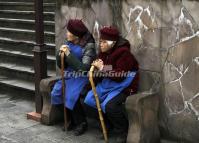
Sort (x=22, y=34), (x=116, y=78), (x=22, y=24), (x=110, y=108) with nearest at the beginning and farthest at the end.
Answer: (x=110, y=108) < (x=116, y=78) < (x=22, y=34) < (x=22, y=24)

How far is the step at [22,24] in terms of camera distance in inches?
329

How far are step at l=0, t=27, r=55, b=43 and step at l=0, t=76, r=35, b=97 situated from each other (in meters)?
1.05

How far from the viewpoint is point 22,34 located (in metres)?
8.53

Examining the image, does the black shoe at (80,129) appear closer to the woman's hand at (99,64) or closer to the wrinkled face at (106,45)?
the woman's hand at (99,64)

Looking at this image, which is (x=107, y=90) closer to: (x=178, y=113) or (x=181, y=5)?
(x=178, y=113)

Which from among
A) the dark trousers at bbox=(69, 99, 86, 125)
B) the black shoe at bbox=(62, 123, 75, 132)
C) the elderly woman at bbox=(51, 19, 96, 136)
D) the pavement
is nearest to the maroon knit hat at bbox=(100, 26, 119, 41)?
the elderly woman at bbox=(51, 19, 96, 136)

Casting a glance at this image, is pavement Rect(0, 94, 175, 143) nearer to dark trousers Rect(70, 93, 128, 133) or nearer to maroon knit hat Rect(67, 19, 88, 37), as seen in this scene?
dark trousers Rect(70, 93, 128, 133)

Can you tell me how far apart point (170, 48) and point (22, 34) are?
4401 millimetres

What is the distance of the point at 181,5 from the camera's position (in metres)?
4.81

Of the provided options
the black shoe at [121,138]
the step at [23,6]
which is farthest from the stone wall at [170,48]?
the step at [23,6]

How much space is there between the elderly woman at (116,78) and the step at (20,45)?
8.71 feet

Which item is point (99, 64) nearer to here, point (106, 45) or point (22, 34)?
point (106, 45)

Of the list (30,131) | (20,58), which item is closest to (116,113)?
(30,131)

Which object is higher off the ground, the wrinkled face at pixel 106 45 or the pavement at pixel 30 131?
the wrinkled face at pixel 106 45
